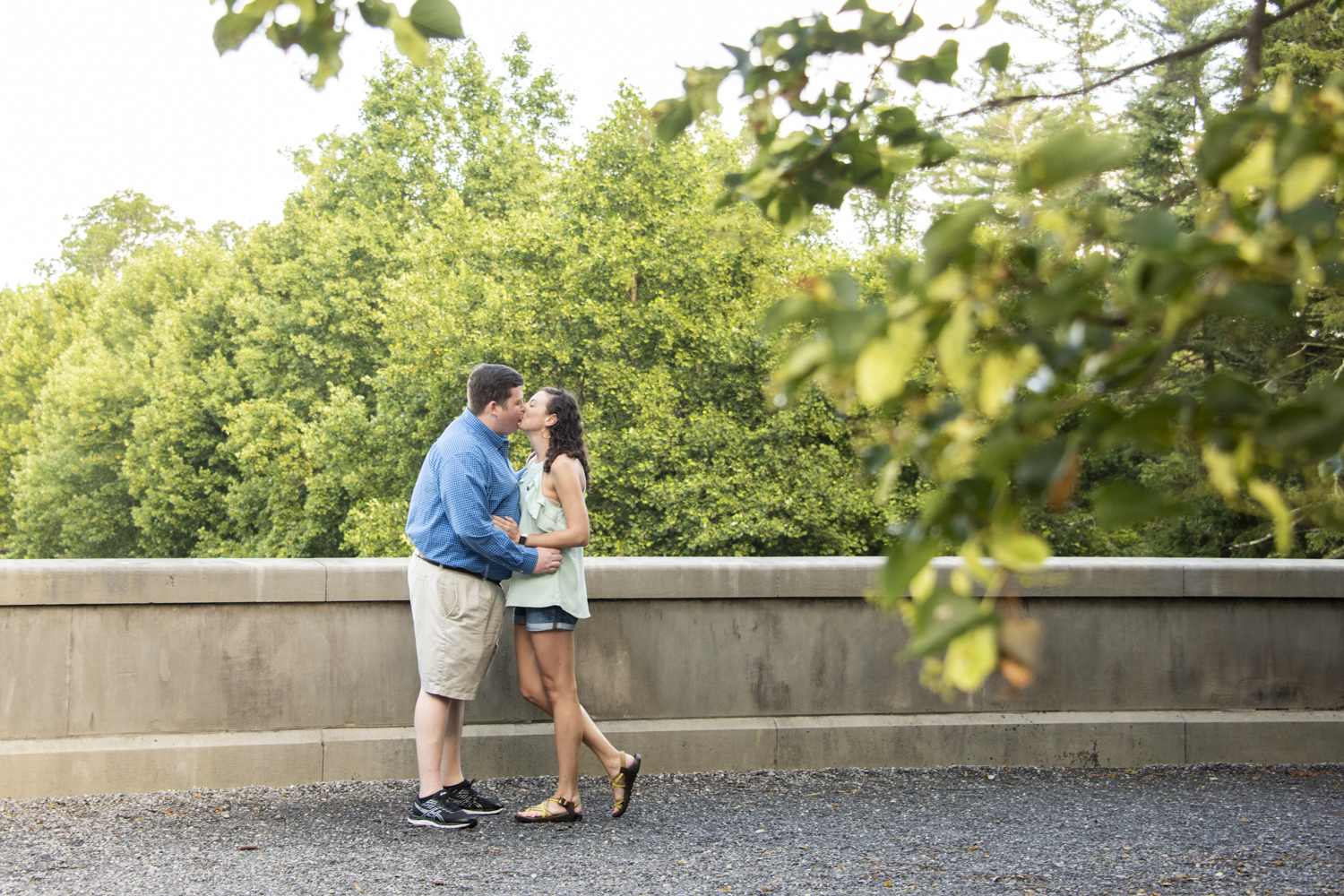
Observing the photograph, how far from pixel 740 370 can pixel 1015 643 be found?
19105 millimetres

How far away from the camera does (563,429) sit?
4309 millimetres

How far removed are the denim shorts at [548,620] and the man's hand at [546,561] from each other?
6.2 inches

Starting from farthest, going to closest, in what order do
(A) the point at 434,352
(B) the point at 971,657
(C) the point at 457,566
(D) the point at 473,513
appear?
(A) the point at 434,352 < (C) the point at 457,566 < (D) the point at 473,513 < (B) the point at 971,657

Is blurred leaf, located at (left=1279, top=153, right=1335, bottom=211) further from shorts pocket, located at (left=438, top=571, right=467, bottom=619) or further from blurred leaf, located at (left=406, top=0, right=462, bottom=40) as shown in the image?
shorts pocket, located at (left=438, top=571, right=467, bottom=619)

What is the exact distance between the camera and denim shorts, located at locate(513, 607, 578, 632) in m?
4.25

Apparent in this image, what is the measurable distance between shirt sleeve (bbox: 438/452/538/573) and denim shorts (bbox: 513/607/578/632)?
221 millimetres

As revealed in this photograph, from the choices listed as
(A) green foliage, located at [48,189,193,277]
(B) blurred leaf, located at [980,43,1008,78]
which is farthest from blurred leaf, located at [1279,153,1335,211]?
(A) green foliage, located at [48,189,193,277]

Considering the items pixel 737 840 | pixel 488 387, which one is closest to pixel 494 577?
pixel 488 387

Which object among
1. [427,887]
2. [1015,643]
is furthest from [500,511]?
[1015,643]

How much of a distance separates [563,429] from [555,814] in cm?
151

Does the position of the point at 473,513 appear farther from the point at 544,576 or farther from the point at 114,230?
the point at 114,230

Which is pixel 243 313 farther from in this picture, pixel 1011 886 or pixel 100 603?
pixel 1011 886

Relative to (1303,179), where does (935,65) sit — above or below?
above

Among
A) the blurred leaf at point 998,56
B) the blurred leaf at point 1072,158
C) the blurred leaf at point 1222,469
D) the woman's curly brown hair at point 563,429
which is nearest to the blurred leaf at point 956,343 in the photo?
the blurred leaf at point 1072,158
